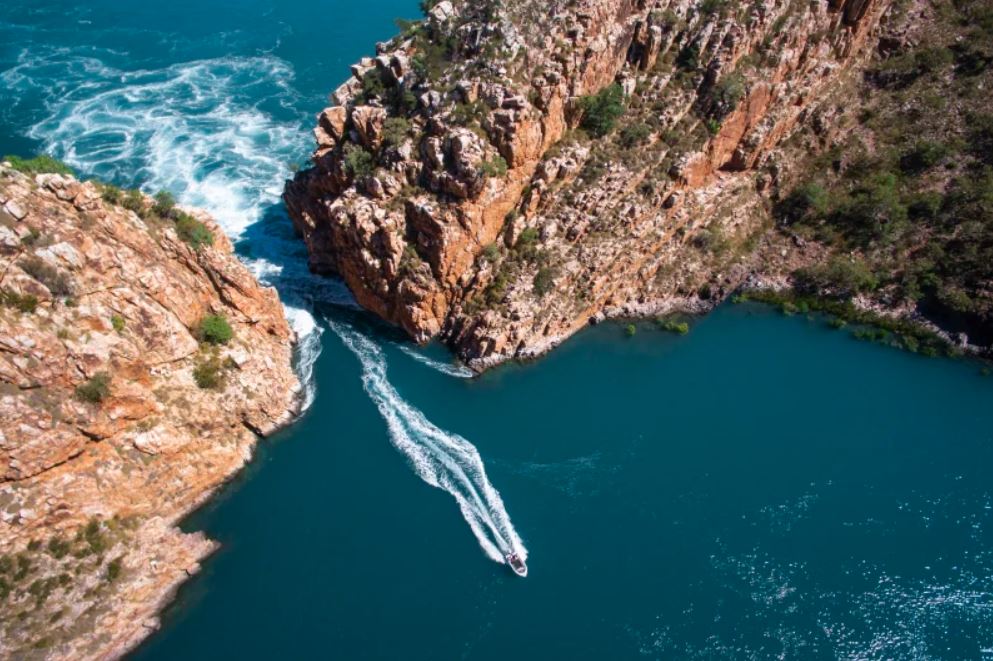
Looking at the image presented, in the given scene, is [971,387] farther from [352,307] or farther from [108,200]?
[108,200]

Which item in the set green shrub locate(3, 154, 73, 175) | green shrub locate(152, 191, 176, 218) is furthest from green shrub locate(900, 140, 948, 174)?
green shrub locate(3, 154, 73, 175)

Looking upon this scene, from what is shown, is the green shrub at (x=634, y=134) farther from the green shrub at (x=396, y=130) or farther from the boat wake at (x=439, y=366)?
the boat wake at (x=439, y=366)

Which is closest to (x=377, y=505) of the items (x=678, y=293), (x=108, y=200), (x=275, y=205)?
(x=108, y=200)

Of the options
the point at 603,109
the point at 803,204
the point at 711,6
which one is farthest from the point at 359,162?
the point at 803,204

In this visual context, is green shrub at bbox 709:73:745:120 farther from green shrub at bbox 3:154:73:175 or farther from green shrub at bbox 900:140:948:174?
green shrub at bbox 3:154:73:175

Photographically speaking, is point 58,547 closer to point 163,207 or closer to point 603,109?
point 163,207

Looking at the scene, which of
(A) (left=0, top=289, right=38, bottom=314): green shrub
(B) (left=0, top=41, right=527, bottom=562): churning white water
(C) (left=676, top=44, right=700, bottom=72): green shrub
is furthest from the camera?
(C) (left=676, top=44, right=700, bottom=72): green shrub

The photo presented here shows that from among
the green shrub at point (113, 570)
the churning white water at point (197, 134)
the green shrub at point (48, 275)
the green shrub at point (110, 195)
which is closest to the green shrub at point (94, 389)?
the green shrub at point (48, 275)
